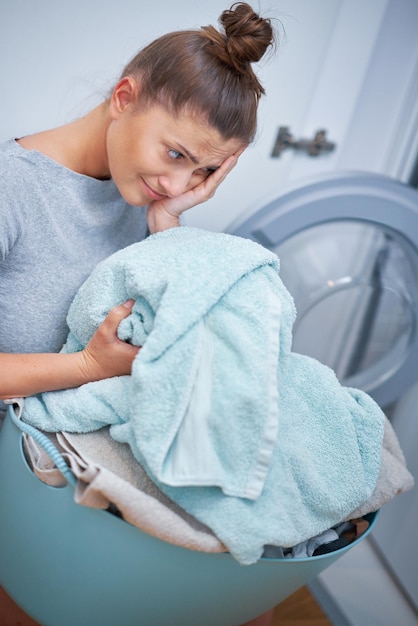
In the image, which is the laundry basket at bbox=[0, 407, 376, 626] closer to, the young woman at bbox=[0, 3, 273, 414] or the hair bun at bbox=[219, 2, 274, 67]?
the young woman at bbox=[0, 3, 273, 414]

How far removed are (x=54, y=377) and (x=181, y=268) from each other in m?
0.24

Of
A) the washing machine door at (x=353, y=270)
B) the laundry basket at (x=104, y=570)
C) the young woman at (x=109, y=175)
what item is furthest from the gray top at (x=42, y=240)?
the washing machine door at (x=353, y=270)

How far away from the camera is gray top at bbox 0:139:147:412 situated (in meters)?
0.96

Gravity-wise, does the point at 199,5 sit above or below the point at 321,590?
above

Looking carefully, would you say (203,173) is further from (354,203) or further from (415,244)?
(415,244)

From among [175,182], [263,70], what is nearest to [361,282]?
[263,70]

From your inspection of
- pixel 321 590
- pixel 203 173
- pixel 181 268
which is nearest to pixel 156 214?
pixel 203 173

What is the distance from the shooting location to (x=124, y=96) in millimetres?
971

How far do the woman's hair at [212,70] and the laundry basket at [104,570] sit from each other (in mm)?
518

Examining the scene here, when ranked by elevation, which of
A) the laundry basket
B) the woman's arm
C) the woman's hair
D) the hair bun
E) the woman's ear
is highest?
the hair bun

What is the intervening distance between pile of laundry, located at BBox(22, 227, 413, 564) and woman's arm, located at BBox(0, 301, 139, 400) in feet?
0.06

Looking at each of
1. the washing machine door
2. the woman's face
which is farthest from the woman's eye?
the washing machine door

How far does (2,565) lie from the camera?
86 cm

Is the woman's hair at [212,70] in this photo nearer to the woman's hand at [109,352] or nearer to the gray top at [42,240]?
the gray top at [42,240]
